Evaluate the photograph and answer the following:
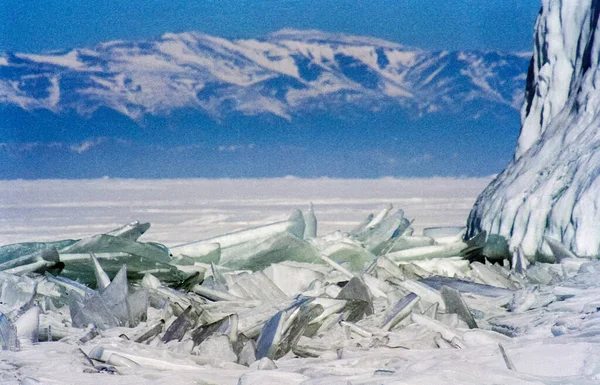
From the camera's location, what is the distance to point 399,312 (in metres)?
2.09

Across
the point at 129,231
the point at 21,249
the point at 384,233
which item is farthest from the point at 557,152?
the point at 21,249

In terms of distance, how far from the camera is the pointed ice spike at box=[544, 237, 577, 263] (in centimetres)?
294

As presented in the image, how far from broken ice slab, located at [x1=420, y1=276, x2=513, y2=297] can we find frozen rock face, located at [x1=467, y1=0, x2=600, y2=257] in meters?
0.56

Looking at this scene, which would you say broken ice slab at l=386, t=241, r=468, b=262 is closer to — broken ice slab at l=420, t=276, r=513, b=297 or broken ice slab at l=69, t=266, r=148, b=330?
broken ice slab at l=420, t=276, r=513, b=297

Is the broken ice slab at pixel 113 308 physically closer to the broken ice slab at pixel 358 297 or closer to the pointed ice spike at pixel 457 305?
the broken ice slab at pixel 358 297

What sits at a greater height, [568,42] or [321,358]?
[568,42]

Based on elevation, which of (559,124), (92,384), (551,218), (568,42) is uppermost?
(568,42)

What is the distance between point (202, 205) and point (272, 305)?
18.9 ft

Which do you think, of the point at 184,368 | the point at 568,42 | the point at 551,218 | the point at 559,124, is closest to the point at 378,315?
the point at 184,368

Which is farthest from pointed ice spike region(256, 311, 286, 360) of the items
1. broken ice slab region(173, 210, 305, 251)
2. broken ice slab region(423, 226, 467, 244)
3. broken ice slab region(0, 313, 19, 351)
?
broken ice slab region(423, 226, 467, 244)

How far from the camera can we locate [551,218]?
3209 millimetres

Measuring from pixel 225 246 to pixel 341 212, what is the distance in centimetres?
351

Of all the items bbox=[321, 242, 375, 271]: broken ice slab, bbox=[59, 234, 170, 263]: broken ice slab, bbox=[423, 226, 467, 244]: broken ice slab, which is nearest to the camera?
bbox=[59, 234, 170, 263]: broken ice slab

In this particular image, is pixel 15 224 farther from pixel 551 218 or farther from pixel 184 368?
pixel 184 368
